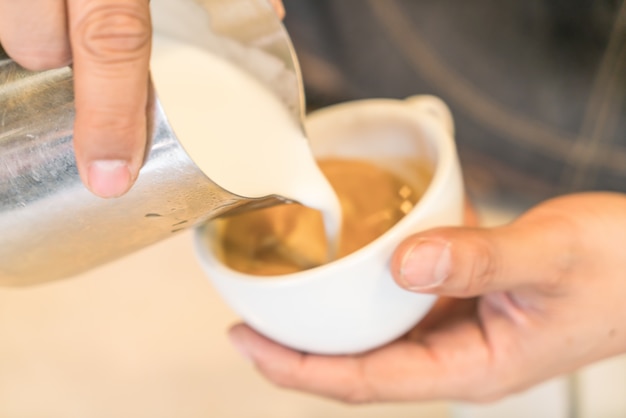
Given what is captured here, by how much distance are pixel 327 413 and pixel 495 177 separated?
35 cm

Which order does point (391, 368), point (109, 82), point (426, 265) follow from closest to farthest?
1. point (109, 82)
2. point (426, 265)
3. point (391, 368)

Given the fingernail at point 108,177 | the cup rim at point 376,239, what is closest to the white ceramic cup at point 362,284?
the cup rim at point 376,239

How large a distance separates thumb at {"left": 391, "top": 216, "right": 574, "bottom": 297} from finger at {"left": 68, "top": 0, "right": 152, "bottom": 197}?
0.19 m

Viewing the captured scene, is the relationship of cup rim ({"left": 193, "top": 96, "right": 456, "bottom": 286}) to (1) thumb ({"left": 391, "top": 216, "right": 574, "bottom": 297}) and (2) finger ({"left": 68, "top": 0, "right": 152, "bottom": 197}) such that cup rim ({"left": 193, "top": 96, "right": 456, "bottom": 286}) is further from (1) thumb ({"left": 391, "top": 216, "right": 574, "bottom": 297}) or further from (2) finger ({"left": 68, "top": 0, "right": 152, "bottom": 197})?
(2) finger ({"left": 68, "top": 0, "right": 152, "bottom": 197})

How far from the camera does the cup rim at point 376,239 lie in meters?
0.41

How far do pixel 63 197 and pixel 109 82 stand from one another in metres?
0.08

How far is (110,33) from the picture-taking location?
311 mm

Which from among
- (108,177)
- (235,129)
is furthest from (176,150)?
(235,129)

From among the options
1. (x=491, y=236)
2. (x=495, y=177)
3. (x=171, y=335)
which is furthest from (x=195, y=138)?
(x=495, y=177)

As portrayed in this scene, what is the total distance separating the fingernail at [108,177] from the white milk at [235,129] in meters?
0.08

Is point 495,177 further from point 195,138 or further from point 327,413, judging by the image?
point 195,138

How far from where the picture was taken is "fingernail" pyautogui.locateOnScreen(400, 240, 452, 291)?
41 centimetres

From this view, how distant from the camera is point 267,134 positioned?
476mm

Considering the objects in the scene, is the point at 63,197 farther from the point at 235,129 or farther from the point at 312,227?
the point at 312,227
